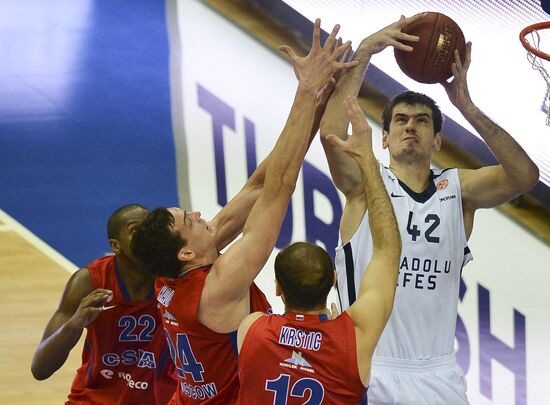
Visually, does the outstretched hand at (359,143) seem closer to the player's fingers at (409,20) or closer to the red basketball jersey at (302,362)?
the red basketball jersey at (302,362)

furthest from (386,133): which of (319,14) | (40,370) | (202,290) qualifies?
(319,14)

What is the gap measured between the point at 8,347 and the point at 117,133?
65.9 inches

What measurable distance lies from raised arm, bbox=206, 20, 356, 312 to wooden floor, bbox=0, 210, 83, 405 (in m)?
2.63

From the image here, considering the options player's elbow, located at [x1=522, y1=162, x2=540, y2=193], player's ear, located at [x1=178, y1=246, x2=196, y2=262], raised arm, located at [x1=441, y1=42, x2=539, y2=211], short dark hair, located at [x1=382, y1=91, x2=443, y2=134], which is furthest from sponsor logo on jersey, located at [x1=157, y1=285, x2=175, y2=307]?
player's elbow, located at [x1=522, y1=162, x2=540, y2=193]

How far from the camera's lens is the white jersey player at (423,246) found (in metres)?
3.87

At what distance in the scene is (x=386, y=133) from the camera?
165 inches

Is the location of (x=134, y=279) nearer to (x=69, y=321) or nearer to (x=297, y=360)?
(x=69, y=321)

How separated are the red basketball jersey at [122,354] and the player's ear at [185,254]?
0.62 meters

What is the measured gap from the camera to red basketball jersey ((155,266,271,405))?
3299 millimetres

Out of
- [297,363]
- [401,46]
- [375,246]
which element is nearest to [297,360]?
[297,363]

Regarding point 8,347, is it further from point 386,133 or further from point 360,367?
point 360,367

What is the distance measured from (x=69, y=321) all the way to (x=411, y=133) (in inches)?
59.9

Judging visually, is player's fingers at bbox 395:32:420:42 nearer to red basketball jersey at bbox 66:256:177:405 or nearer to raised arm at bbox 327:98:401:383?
raised arm at bbox 327:98:401:383

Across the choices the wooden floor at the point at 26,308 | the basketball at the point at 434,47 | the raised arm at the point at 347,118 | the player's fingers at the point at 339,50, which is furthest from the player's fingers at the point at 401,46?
the wooden floor at the point at 26,308
